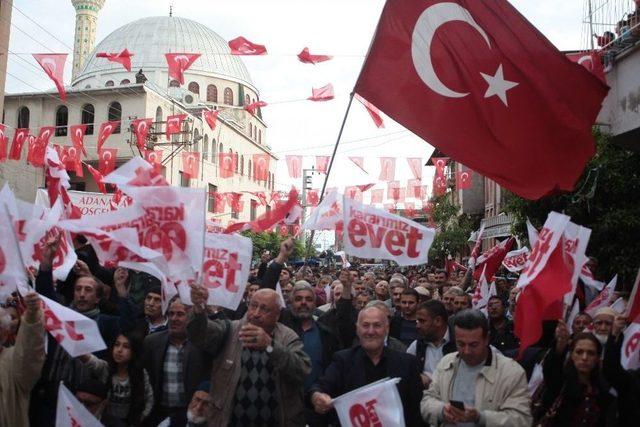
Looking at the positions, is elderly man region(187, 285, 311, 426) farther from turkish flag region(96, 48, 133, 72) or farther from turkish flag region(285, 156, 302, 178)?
turkish flag region(285, 156, 302, 178)

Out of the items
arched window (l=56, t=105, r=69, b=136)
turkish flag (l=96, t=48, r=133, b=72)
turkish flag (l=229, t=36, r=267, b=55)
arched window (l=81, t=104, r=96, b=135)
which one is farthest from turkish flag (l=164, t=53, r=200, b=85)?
arched window (l=56, t=105, r=69, b=136)

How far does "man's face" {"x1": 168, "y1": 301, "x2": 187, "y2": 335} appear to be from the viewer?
18.3 ft

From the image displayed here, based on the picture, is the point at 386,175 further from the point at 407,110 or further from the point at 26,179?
the point at 26,179

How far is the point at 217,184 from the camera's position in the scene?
59.6m

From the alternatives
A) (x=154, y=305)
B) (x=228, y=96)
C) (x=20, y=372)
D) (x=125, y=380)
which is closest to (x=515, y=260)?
(x=154, y=305)

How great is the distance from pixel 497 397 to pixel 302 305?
114 inches

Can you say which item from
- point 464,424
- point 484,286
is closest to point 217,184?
point 484,286

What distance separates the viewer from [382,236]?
23.6 ft

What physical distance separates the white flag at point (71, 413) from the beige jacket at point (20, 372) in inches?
8.1

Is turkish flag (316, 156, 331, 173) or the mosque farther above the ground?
the mosque

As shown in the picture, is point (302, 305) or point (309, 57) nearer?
point (302, 305)

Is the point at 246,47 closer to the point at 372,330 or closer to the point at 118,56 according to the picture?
the point at 118,56

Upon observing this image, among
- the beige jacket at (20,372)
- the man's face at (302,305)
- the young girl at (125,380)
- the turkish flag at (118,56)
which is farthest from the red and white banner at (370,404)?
the turkish flag at (118,56)

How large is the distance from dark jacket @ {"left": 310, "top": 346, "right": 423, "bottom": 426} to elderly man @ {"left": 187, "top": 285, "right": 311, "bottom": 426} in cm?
18
